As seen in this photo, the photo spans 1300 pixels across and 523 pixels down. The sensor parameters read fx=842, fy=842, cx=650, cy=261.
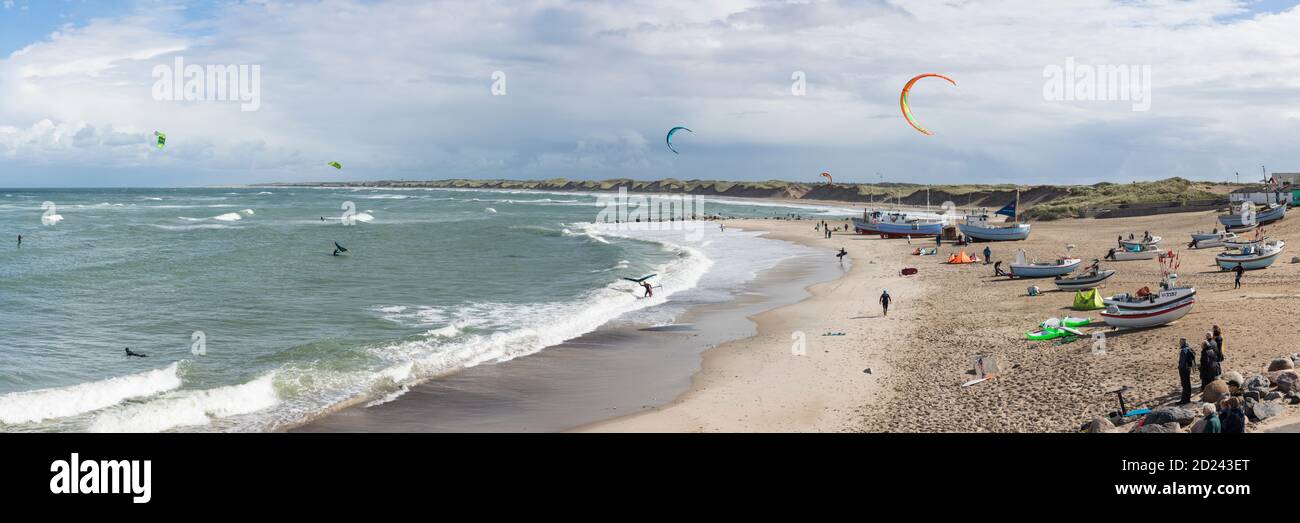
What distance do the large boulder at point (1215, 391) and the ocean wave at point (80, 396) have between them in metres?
17.3

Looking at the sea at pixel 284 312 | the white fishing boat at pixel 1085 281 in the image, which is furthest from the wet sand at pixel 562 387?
the white fishing boat at pixel 1085 281

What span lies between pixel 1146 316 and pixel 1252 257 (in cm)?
1171

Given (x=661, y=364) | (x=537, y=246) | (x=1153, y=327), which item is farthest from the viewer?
(x=537, y=246)

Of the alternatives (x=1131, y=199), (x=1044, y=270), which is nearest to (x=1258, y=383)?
(x=1044, y=270)

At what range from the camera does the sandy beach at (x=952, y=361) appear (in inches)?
525

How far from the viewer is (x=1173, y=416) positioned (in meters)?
10.7

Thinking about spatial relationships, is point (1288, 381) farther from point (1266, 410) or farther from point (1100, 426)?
point (1100, 426)

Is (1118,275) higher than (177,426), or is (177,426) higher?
(1118,275)

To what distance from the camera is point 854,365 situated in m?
17.6

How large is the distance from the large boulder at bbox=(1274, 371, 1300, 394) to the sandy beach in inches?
46.1

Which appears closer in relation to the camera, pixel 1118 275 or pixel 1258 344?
pixel 1258 344
